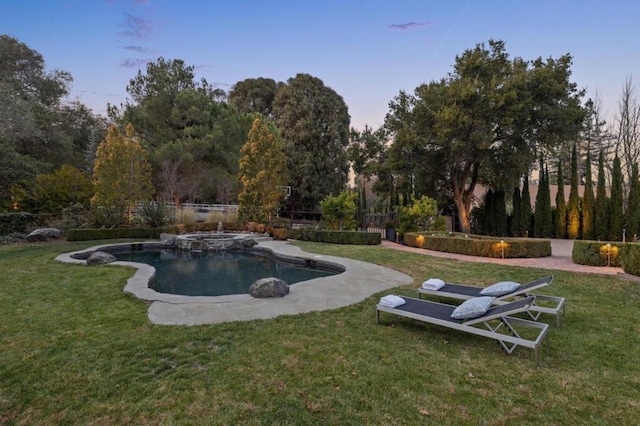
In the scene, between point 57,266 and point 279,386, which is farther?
point 57,266

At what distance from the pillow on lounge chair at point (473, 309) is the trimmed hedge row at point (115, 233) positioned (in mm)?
14738

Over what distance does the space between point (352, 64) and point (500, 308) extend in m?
13.5

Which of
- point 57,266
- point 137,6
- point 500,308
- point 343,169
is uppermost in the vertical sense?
point 137,6

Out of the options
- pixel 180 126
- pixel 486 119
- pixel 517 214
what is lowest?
pixel 517 214

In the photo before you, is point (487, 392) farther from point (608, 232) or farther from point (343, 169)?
point (343, 169)

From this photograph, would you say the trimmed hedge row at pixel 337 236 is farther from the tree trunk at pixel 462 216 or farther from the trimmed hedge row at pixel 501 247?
the tree trunk at pixel 462 216

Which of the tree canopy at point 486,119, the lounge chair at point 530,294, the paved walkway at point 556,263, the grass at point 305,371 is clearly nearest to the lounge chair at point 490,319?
the grass at point 305,371

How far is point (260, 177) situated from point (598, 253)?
14304 millimetres

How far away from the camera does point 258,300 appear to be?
5.12 metres

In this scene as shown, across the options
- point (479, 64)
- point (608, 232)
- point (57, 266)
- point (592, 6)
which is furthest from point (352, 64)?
point (608, 232)

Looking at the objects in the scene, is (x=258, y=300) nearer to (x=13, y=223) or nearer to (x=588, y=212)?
(x=13, y=223)

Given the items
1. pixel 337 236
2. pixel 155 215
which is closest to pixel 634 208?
pixel 337 236

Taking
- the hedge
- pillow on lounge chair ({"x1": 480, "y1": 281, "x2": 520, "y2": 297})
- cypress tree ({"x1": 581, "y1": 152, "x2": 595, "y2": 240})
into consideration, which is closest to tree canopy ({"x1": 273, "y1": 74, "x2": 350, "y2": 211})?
cypress tree ({"x1": 581, "y1": 152, "x2": 595, "y2": 240})

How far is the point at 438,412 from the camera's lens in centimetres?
233
